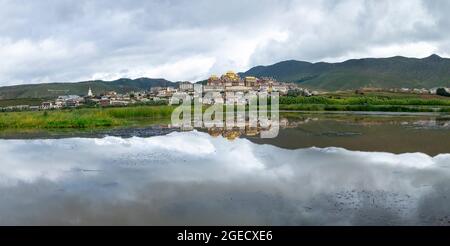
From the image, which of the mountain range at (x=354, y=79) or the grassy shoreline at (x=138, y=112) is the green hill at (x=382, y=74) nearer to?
the mountain range at (x=354, y=79)

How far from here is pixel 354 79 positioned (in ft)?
475

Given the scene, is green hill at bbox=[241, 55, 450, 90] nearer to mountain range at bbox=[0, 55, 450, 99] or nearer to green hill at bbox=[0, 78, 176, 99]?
mountain range at bbox=[0, 55, 450, 99]

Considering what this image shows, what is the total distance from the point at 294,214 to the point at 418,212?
2156 millimetres

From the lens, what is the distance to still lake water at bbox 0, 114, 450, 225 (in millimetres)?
8273

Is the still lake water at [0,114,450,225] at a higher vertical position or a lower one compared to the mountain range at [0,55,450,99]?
lower

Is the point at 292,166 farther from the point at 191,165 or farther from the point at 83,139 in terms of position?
the point at 83,139

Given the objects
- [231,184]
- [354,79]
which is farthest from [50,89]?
[231,184]

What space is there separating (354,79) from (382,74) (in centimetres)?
1339

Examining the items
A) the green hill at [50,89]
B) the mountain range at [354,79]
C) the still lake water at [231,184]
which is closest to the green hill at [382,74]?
the mountain range at [354,79]

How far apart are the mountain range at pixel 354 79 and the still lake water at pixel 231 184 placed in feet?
357

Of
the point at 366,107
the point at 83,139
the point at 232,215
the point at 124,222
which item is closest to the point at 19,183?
the point at 124,222

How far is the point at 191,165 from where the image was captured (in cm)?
1420

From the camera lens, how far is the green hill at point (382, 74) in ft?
454

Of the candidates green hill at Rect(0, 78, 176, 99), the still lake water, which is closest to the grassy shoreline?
the still lake water
